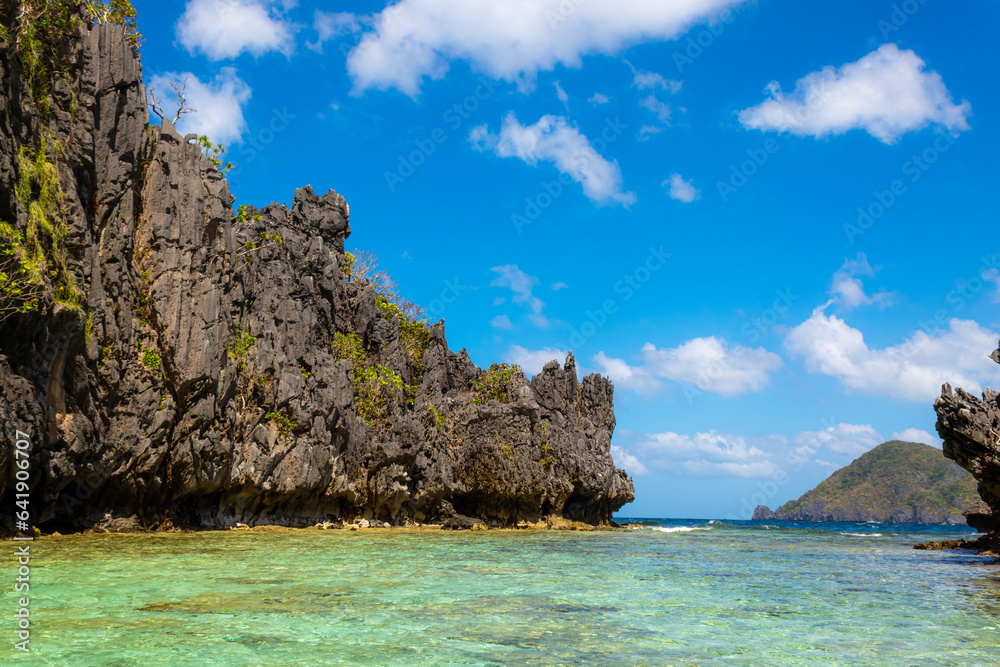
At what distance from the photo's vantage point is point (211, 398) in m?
27.9

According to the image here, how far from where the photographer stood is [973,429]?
888 inches

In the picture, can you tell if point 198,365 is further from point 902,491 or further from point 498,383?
point 902,491

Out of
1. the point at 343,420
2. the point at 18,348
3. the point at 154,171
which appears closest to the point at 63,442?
the point at 18,348

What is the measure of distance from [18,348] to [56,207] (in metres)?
5.33

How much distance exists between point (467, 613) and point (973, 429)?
21996 millimetres

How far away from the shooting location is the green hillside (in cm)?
15638

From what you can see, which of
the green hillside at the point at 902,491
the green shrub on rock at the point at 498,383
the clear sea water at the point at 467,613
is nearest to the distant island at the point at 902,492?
the green hillside at the point at 902,491

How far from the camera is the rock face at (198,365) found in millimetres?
20469

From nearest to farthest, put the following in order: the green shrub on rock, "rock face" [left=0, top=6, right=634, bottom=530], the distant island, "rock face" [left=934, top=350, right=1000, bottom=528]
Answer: "rock face" [left=0, top=6, right=634, bottom=530], "rock face" [left=934, top=350, right=1000, bottom=528], the green shrub on rock, the distant island

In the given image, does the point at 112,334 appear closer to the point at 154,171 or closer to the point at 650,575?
the point at 154,171

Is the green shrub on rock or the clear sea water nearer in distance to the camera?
the clear sea water

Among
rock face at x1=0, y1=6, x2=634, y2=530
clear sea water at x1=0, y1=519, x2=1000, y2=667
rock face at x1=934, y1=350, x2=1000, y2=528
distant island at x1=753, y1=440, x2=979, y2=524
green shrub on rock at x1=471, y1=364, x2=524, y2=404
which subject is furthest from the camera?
distant island at x1=753, y1=440, x2=979, y2=524

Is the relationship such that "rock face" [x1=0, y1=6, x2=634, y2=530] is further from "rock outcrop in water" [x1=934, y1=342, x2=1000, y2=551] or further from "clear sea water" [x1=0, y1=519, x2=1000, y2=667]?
"rock outcrop in water" [x1=934, y1=342, x2=1000, y2=551]

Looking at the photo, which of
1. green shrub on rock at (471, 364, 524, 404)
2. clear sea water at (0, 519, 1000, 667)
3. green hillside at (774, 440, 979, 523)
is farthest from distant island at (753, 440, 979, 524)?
clear sea water at (0, 519, 1000, 667)
